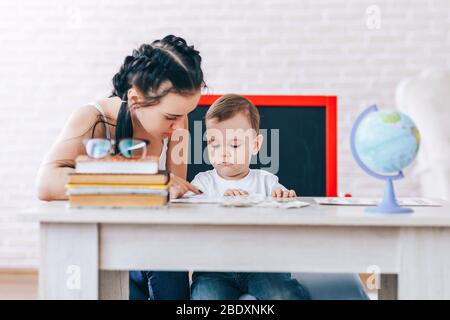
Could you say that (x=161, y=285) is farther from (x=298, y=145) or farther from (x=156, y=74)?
(x=156, y=74)

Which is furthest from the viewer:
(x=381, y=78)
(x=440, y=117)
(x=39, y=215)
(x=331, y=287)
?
(x=381, y=78)

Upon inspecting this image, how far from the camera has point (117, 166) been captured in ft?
5.16

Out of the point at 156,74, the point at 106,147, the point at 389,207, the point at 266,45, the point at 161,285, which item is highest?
the point at 266,45

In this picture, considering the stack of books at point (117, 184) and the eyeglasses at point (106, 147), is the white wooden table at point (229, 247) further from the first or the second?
the eyeglasses at point (106, 147)

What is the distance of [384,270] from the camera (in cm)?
149

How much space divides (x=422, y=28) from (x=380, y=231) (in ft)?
7.59

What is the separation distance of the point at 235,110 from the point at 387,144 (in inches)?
33.9

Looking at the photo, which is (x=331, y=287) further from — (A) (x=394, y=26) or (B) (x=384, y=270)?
(A) (x=394, y=26)

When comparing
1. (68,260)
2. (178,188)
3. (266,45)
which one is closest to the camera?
(68,260)

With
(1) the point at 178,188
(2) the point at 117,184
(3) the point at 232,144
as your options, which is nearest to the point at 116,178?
(2) the point at 117,184

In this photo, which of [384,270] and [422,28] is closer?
[384,270]

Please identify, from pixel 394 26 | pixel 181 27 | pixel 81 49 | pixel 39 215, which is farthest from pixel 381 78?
pixel 39 215

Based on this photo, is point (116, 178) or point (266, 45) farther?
point (266, 45)

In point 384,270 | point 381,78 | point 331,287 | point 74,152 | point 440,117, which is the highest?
point 381,78
